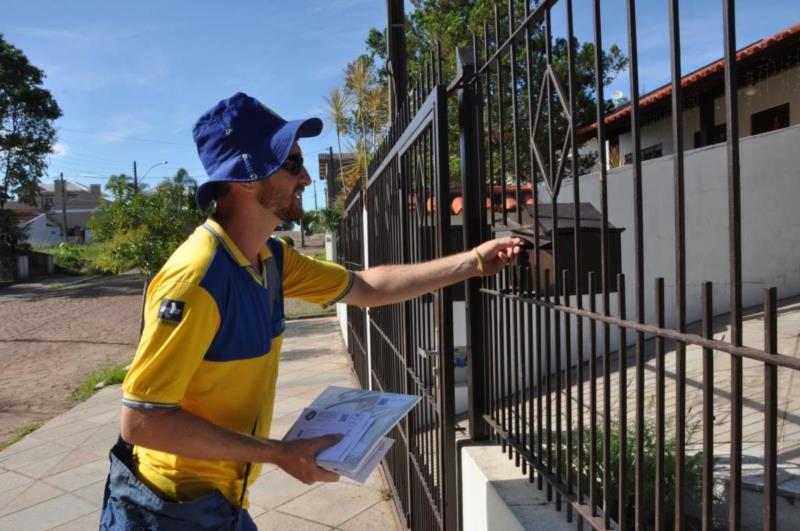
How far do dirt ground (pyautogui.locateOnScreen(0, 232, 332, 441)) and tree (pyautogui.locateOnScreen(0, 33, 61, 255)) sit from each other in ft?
19.8

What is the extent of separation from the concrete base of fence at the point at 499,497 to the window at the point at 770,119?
1020cm

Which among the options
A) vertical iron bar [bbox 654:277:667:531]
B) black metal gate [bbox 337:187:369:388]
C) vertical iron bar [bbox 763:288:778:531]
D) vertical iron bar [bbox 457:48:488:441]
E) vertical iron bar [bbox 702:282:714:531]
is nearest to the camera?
vertical iron bar [bbox 763:288:778:531]

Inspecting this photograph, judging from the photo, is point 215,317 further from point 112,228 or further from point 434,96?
point 112,228

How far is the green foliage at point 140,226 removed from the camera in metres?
10.6

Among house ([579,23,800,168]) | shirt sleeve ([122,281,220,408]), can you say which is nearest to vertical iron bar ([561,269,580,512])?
shirt sleeve ([122,281,220,408])

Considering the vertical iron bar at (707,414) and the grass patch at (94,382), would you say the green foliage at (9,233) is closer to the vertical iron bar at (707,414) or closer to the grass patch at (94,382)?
the grass patch at (94,382)

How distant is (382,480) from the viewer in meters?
4.66

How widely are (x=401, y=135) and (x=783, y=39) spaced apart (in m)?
6.89

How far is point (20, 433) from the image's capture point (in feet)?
22.5

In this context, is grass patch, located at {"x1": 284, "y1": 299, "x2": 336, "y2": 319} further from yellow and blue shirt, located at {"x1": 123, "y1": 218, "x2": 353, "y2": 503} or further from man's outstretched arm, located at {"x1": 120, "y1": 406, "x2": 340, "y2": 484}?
man's outstretched arm, located at {"x1": 120, "y1": 406, "x2": 340, "y2": 484}

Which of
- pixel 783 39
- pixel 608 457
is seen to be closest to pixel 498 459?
pixel 608 457

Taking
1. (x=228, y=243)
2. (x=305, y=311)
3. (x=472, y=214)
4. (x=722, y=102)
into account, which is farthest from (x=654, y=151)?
(x=228, y=243)

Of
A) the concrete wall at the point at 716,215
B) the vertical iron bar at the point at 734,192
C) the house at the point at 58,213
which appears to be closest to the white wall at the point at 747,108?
the concrete wall at the point at 716,215

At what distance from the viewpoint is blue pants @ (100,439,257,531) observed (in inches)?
65.7
